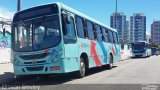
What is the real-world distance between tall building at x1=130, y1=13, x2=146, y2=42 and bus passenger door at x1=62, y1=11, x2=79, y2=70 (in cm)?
10794

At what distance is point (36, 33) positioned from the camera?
14.6 m

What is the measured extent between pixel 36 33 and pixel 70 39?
1.44 m

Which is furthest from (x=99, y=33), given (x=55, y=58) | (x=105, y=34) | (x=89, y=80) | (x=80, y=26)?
(x=55, y=58)

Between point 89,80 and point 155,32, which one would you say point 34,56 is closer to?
point 89,80

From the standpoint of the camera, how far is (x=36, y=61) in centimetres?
1423

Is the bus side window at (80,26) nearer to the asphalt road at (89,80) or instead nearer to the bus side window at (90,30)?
the bus side window at (90,30)

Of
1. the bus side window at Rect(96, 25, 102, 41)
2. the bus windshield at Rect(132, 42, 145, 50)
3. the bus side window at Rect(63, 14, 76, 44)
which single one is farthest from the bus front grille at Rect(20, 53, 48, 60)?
the bus windshield at Rect(132, 42, 145, 50)

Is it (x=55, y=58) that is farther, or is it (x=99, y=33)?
(x=99, y=33)

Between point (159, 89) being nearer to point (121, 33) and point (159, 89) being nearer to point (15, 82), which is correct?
point (15, 82)

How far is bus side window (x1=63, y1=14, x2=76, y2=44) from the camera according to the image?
14.3m

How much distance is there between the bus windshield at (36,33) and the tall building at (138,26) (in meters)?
109

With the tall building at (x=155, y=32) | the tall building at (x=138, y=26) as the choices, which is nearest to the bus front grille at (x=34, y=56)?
the tall building at (x=138, y=26)

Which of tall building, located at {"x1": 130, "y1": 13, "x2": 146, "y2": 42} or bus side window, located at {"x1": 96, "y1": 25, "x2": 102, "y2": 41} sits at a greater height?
tall building, located at {"x1": 130, "y1": 13, "x2": 146, "y2": 42}

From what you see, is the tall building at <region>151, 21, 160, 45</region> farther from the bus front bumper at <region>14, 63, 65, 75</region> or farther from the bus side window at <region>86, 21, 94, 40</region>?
the bus front bumper at <region>14, 63, 65, 75</region>
